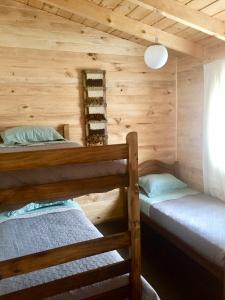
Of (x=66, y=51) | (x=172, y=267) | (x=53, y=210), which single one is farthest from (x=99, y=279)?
(x=66, y=51)

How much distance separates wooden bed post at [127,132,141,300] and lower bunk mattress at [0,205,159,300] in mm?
80

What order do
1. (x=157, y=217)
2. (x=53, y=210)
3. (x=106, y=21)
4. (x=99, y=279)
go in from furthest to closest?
(x=157, y=217), (x=106, y=21), (x=53, y=210), (x=99, y=279)

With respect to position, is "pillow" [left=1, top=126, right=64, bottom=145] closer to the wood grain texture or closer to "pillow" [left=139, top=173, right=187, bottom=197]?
"pillow" [left=139, top=173, right=187, bottom=197]

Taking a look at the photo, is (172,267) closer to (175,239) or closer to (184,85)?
(175,239)

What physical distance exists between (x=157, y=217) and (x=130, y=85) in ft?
5.54

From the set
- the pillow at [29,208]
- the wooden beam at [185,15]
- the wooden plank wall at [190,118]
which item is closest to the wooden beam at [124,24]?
the wooden plank wall at [190,118]

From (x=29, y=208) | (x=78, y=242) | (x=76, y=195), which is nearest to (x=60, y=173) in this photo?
(x=76, y=195)

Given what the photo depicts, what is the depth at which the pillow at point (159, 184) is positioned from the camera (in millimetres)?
3326

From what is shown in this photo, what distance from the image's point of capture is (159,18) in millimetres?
2734

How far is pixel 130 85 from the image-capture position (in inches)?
140

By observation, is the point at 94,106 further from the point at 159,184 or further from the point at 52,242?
the point at 52,242

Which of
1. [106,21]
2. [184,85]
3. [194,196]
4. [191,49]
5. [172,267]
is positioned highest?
[106,21]

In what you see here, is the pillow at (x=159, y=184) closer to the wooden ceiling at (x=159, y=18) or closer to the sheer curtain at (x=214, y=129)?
the sheer curtain at (x=214, y=129)

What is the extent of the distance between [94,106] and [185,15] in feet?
4.73
